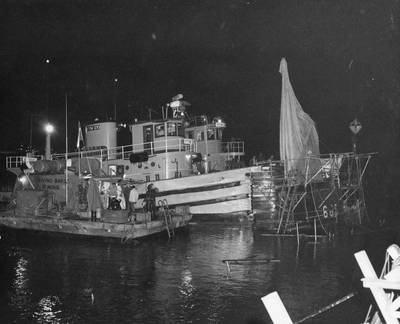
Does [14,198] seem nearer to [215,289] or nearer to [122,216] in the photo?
[122,216]

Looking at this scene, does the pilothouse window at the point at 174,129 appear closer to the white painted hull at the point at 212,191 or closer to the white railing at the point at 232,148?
the white painted hull at the point at 212,191

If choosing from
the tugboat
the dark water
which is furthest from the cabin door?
the dark water

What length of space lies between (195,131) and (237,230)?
11.5 m

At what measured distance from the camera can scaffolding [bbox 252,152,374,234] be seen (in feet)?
58.9

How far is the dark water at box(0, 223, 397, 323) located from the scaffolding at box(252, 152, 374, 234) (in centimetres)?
224

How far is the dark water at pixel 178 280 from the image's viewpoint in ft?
27.7

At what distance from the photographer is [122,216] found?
16.8 m

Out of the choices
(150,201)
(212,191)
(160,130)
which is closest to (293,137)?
(150,201)

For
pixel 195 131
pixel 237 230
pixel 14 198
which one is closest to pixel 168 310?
pixel 237 230

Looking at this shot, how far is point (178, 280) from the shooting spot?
428 inches

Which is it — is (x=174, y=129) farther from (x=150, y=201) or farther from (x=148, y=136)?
(x=150, y=201)

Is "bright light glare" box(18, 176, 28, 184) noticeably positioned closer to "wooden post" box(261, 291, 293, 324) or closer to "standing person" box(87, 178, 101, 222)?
"standing person" box(87, 178, 101, 222)

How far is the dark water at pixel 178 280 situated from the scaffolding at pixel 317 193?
7.35 ft

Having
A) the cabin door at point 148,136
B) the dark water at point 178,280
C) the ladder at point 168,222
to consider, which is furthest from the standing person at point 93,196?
the cabin door at point 148,136
